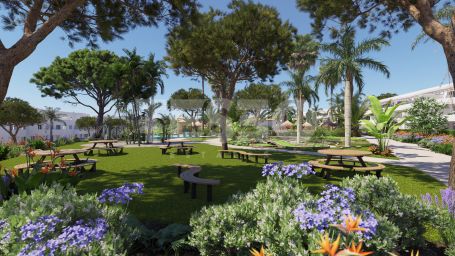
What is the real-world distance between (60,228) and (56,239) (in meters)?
0.42

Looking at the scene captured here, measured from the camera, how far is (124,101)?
102 feet

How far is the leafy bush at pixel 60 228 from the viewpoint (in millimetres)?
2219

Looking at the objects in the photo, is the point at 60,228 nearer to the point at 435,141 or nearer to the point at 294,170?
the point at 294,170

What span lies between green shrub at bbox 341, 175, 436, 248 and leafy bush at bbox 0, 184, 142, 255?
3.39 metres

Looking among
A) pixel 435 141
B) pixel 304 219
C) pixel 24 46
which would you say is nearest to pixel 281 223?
pixel 304 219

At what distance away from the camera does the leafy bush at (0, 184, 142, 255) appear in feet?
7.28

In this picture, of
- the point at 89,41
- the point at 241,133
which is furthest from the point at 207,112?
the point at 89,41

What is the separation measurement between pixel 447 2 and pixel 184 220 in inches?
388

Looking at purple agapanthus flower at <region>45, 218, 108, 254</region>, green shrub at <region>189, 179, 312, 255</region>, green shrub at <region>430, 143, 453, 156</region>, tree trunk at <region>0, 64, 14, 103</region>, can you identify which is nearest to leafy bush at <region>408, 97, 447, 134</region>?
green shrub at <region>430, 143, 453, 156</region>

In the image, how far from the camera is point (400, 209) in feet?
11.3

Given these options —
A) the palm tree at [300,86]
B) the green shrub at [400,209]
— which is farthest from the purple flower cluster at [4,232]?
the palm tree at [300,86]

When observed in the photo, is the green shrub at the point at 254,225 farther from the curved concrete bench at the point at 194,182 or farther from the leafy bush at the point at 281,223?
the curved concrete bench at the point at 194,182

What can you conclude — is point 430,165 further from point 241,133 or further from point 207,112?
point 207,112

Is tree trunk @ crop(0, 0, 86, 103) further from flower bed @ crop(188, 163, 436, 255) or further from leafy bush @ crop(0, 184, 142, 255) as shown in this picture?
flower bed @ crop(188, 163, 436, 255)
